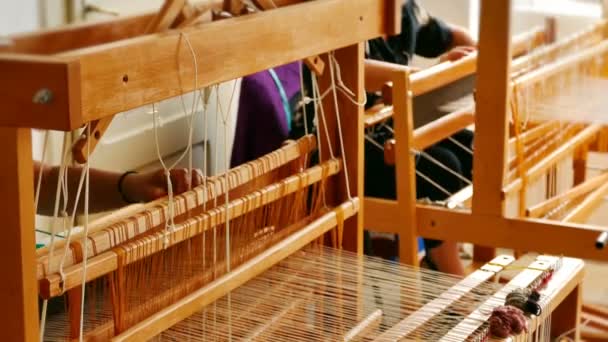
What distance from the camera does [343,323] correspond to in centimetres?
173

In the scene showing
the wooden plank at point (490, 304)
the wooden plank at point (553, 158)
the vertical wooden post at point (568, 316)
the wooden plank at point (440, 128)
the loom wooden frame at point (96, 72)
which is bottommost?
the vertical wooden post at point (568, 316)

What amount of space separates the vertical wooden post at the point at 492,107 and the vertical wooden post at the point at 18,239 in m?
1.31

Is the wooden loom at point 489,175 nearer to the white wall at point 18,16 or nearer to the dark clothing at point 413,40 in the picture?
the dark clothing at point 413,40

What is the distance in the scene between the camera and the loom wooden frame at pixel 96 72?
108cm

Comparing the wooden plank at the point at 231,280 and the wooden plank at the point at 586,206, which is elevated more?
the wooden plank at the point at 231,280

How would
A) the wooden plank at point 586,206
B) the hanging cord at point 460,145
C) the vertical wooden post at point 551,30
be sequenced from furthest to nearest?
the vertical wooden post at point 551,30
the hanging cord at point 460,145
the wooden plank at point 586,206

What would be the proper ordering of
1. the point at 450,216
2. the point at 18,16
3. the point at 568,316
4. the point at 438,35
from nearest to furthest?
the point at 568,316, the point at 450,216, the point at 18,16, the point at 438,35

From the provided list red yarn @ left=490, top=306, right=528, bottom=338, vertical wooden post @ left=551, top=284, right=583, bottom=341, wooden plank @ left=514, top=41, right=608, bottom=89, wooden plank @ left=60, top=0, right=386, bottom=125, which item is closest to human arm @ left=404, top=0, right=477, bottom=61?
wooden plank @ left=514, top=41, right=608, bottom=89

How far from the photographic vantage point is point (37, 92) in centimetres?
107

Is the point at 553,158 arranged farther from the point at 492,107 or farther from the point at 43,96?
the point at 43,96

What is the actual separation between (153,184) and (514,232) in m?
0.93

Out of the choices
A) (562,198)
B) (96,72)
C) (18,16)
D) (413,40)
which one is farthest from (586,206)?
(96,72)

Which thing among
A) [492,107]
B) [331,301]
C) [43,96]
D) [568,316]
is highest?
[43,96]

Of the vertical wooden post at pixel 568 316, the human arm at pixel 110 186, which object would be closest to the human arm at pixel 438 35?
the vertical wooden post at pixel 568 316
